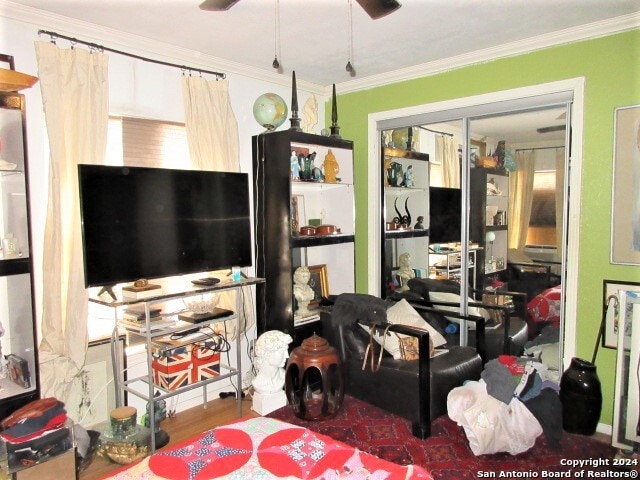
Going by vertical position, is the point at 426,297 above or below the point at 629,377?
above

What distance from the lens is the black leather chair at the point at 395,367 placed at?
278 centimetres

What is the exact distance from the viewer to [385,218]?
4.11m

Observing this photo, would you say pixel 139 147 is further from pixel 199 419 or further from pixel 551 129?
Result: pixel 551 129

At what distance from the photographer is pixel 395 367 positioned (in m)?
2.92

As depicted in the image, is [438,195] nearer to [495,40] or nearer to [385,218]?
[385,218]

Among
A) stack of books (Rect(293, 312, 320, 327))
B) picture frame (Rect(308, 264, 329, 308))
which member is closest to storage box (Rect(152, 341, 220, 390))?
stack of books (Rect(293, 312, 320, 327))

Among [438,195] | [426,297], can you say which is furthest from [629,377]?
[438,195]

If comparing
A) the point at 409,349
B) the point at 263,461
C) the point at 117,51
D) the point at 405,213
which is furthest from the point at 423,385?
the point at 117,51

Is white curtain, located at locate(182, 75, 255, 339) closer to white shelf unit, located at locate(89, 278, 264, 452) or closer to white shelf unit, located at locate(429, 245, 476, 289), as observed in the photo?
white shelf unit, located at locate(89, 278, 264, 452)

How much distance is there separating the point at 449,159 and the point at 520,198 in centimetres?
65

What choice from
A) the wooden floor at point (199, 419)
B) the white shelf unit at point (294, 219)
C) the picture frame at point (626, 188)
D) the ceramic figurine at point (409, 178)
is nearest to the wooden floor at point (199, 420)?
the wooden floor at point (199, 419)

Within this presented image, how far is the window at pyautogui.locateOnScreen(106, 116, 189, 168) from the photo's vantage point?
297 centimetres

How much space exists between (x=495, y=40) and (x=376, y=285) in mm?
2211

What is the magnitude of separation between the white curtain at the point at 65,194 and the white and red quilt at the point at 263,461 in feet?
4.21
